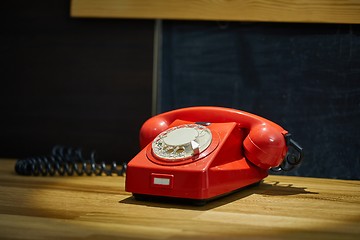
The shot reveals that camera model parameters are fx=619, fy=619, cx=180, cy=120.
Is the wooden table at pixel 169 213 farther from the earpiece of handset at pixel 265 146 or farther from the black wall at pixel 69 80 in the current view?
the black wall at pixel 69 80

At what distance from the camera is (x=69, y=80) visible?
2355 mm

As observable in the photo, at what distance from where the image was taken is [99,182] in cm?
190

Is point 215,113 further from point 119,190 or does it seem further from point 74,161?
point 74,161

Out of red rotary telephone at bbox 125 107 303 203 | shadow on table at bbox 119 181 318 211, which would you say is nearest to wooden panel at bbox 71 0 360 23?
red rotary telephone at bbox 125 107 303 203

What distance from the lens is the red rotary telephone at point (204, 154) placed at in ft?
4.98

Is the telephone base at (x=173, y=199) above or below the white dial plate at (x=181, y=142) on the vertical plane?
below

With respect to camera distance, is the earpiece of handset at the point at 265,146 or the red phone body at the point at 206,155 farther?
the earpiece of handset at the point at 265,146

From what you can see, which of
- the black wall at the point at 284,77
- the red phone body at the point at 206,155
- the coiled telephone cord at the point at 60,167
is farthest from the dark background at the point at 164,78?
the red phone body at the point at 206,155

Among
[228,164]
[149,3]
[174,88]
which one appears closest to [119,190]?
[228,164]

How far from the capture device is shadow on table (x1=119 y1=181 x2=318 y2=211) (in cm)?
153

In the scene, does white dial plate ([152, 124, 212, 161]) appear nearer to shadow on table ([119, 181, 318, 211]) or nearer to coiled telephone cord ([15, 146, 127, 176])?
shadow on table ([119, 181, 318, 211])

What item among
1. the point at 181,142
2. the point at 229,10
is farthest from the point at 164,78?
the point at 181,142

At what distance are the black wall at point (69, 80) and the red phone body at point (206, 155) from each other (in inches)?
19.3

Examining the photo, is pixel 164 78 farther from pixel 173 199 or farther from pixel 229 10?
pixel 173 199
